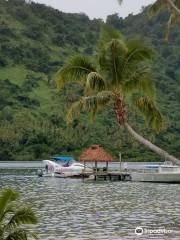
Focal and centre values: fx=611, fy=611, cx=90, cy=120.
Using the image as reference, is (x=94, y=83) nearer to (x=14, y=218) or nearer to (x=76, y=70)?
(x=76, y=70)

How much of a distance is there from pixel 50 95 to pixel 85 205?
12067cm

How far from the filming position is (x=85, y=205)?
43812 millimetres

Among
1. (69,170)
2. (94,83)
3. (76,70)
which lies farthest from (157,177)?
(94,83)

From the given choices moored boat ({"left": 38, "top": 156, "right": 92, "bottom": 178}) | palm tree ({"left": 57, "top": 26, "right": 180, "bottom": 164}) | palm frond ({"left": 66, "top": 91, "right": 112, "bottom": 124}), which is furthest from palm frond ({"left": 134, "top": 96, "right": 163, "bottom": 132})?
moored boat ({"left": 38, "top": 156, "right": 92, "bottom": 178})

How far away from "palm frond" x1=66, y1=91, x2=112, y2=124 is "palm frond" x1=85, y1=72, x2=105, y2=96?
335mm

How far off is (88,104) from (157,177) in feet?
170

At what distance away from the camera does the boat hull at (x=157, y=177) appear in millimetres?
72312

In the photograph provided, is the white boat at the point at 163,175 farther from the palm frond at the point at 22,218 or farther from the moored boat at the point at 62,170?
the palm frond at the point at 22,218

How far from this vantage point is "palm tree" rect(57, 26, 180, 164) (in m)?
22.2

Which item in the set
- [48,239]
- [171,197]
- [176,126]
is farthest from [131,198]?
[176,126]

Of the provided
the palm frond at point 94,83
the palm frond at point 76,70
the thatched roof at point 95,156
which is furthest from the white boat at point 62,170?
the palm frond at point 94,83

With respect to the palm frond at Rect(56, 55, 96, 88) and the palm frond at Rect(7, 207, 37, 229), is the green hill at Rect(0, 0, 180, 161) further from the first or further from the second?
the palm frond at Rect(7, 207, 37, 229)

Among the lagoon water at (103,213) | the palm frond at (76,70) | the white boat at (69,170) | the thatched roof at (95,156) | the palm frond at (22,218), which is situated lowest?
the lagoon water at (103,213)

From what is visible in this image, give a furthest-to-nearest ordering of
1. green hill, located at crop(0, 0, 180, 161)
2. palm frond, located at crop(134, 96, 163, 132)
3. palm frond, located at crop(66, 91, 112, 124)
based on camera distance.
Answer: green hill, located at crop(0, 0, 180, 161) → palm frond, located at crop(134, 96, 163, 132) → palm frond, located at crop(66, 91, 112, 124)
